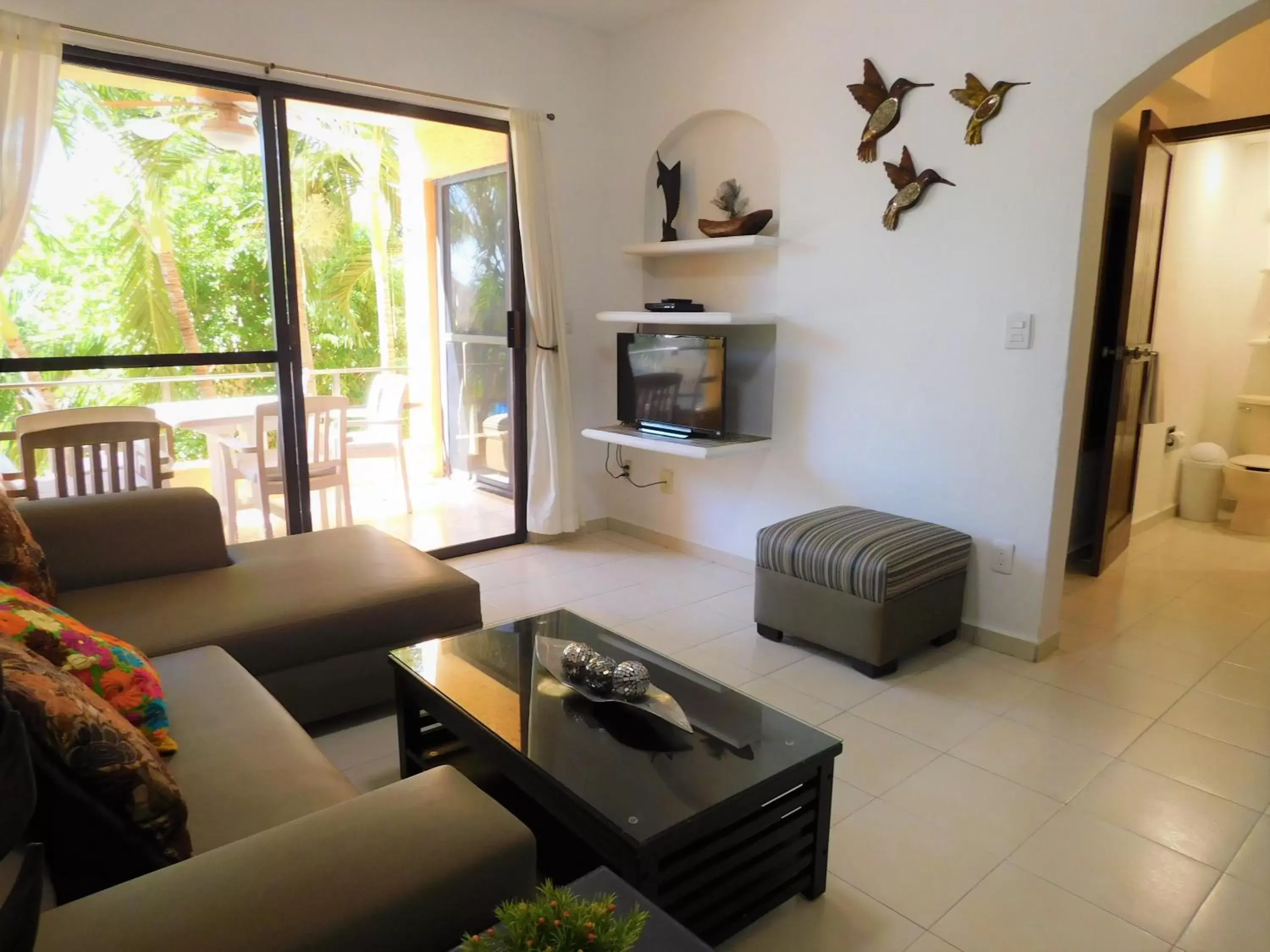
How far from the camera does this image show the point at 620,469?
4750 mm

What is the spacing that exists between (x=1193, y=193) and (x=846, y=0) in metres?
2.54

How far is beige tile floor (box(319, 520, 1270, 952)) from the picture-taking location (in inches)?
69.2

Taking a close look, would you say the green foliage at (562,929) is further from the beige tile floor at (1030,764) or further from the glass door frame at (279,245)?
the glass door frame at (279,245)

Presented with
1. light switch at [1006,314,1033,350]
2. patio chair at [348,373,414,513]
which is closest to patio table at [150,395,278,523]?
Result: patio chair at [348,373,414,513]

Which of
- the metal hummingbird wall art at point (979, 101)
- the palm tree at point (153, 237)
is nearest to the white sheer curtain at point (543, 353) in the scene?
the palm tree at point (153, 237)

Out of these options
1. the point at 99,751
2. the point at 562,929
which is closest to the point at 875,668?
the point at 562,929

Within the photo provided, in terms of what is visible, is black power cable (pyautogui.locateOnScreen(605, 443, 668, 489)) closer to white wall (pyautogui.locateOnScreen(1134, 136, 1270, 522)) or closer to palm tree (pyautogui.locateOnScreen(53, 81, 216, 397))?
palm tree (pyautogui.locateOnScreen(53, 81, 216, 397))

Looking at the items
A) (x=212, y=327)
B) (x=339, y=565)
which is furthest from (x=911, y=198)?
(x=212, y=327)

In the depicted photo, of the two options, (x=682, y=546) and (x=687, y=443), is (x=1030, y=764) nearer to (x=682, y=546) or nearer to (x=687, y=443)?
(x=687, y=443)

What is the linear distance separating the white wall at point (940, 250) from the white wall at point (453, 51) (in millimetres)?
521

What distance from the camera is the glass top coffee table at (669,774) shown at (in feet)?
4.89

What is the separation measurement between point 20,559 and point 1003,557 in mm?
3083

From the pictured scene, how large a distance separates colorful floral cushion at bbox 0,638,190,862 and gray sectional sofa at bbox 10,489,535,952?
12 cm

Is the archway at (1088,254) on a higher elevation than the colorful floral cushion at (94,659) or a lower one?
higher
